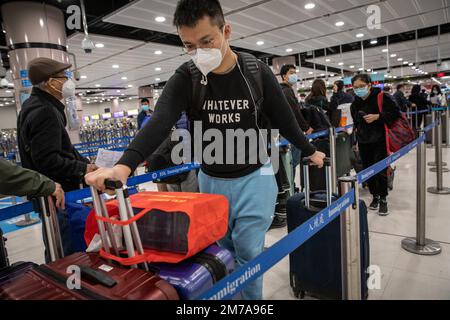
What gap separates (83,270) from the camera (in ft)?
3.06

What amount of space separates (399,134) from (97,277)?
11.9 ft

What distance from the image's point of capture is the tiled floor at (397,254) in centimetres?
227

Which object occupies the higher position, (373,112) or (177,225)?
(373,112)

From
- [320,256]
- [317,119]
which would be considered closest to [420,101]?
[317,119]

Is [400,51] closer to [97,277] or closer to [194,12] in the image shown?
[194,12]

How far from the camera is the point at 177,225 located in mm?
1033

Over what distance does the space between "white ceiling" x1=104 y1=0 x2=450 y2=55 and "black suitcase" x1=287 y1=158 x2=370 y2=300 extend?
18.6 feet

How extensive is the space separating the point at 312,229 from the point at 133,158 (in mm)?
726

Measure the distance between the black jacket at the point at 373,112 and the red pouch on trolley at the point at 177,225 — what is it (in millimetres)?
3158

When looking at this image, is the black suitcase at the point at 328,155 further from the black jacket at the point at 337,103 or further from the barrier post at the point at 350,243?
the barrier post at the point at 350,243

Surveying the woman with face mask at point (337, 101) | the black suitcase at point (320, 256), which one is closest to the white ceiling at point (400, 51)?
the woman with face mask at point (337, 101)

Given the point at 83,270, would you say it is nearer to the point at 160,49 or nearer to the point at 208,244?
the point at 208,244

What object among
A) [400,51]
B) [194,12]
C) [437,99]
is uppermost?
[400,51]
